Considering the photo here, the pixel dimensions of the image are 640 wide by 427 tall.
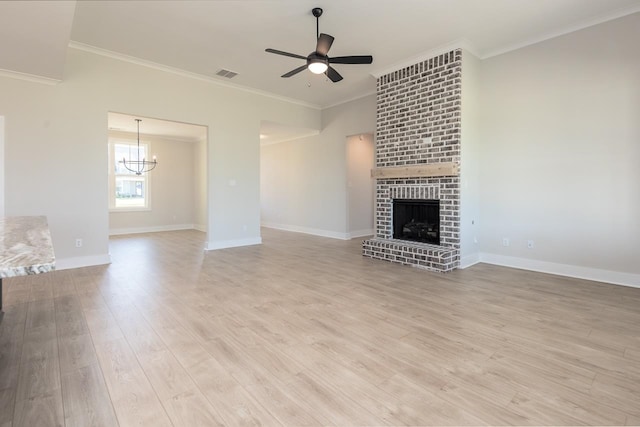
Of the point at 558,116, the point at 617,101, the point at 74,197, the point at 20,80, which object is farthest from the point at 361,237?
the point at 20,80

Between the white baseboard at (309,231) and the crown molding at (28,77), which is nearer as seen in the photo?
the crown molding at (28,77)

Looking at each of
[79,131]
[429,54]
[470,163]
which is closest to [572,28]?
[429,54]

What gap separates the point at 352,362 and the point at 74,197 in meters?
4.63

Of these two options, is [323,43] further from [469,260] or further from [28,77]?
[28,77]

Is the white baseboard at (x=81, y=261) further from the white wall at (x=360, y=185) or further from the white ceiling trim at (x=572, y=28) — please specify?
the white ceiling trim at (x=572, y=28)

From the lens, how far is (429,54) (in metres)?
4.70

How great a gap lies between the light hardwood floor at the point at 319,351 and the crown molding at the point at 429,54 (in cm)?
319

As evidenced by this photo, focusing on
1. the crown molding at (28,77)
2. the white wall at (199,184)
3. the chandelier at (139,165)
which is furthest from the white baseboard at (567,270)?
the chandelier at (139,165)

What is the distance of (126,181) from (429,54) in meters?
8.10

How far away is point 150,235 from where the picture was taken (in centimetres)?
817

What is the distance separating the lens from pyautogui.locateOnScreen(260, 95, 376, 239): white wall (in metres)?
7.06

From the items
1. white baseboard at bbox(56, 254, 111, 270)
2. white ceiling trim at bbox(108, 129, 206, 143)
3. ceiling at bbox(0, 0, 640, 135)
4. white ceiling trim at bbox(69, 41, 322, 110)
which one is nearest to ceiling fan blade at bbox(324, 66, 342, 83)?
ceiling at bbox(0, 0, 640, 135)

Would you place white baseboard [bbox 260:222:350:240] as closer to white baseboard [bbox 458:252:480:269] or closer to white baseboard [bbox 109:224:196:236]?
white baseboard [bbox 109:224:196:236]

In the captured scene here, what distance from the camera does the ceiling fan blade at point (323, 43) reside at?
327 cm
